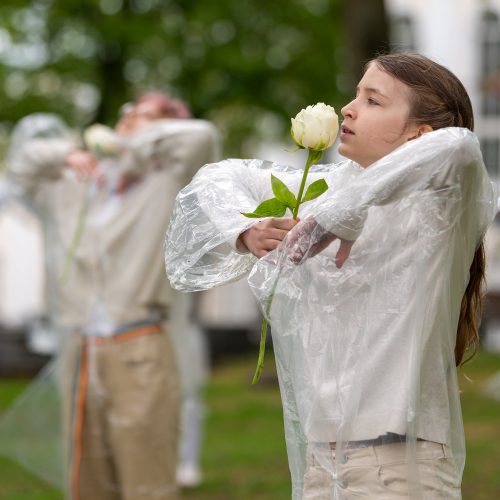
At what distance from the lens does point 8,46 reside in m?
16.9

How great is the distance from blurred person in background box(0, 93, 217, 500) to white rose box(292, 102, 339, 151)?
210cm

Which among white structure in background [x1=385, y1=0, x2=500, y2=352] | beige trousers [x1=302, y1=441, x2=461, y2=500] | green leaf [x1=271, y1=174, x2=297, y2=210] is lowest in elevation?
white structure in background [x1=385, y1=0, x2=500, y2=352]

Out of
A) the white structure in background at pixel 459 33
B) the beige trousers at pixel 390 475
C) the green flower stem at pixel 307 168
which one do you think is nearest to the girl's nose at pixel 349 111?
the green flower stem at pixel 307 168

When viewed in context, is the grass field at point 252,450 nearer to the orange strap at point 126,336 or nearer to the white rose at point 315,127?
the orange strap at point 126,336

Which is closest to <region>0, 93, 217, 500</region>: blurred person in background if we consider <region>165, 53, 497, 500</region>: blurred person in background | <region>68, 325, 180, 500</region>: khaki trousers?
<region>68, 325, 180, 500</region>: khaki trousers

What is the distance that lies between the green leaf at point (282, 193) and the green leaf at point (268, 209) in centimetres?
1

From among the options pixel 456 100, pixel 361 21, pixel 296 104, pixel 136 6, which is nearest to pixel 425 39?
pixel 296 104

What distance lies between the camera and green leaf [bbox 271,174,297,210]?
9.27 ft

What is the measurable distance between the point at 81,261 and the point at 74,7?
12.4 meters

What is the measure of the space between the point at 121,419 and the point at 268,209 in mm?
2044

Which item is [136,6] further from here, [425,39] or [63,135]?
[63,135]

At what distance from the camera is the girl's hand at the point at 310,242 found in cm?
270

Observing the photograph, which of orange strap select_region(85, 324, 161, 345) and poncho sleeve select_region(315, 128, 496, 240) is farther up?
poncho sleeve select_region(315, 128, 496, 240)

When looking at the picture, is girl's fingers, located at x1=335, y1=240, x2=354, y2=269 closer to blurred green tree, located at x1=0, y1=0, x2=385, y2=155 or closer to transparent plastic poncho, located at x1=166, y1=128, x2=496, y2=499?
transparent plastic poncho, located at x1=166, y1=128, x2=496, y2=499
